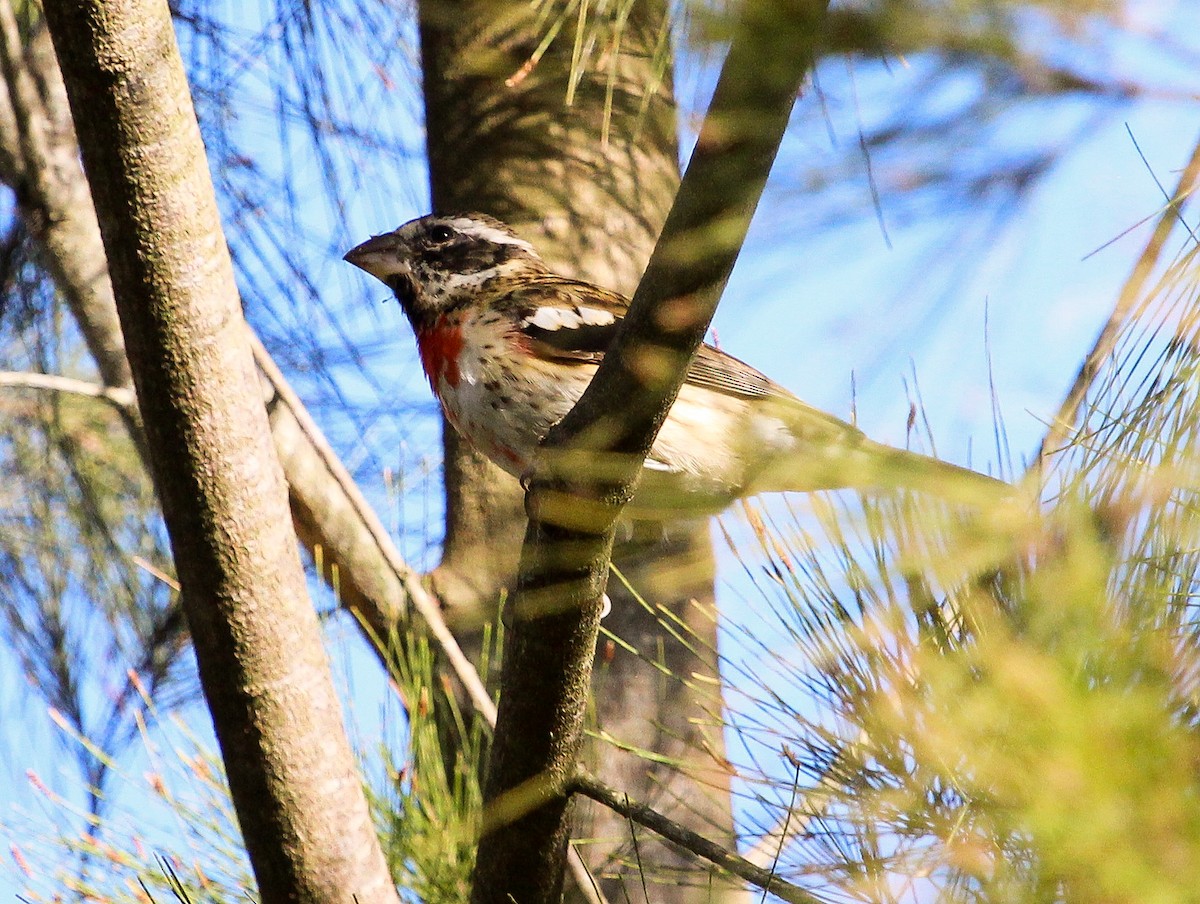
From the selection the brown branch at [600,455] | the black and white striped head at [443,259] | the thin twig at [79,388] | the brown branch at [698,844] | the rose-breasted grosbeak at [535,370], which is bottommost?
the brown branch at [698,844]

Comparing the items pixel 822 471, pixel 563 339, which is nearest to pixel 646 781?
pixel 563 339

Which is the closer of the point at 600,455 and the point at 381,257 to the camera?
the point at 600,455

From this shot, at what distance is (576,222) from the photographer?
383 centimetres

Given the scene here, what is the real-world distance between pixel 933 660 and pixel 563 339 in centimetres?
194

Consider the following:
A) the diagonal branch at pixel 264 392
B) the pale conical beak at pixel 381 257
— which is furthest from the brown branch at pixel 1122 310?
the pale conical beak at pixel 381 257

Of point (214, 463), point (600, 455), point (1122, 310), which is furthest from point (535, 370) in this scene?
point (1122, 310)

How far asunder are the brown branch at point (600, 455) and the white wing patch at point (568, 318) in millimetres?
1371

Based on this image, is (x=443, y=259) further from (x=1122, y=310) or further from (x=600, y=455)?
(x=1122, y=310)

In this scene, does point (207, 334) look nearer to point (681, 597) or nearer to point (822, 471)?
point (822, 471)

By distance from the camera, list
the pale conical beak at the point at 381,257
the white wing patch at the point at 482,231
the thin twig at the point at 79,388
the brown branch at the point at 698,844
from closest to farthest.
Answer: the brown branch at the point at 698,844 < the thin twig at the point at 79,388 < the white wing patch at the point at 482,231 < the pale conical beak at the point at 381,257

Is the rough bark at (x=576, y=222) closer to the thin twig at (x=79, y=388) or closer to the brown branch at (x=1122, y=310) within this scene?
the thin twig at (x=79, y=388)

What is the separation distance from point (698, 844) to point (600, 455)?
0.60 meters

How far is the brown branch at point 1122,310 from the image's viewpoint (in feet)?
4.58

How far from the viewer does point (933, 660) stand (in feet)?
4.91
